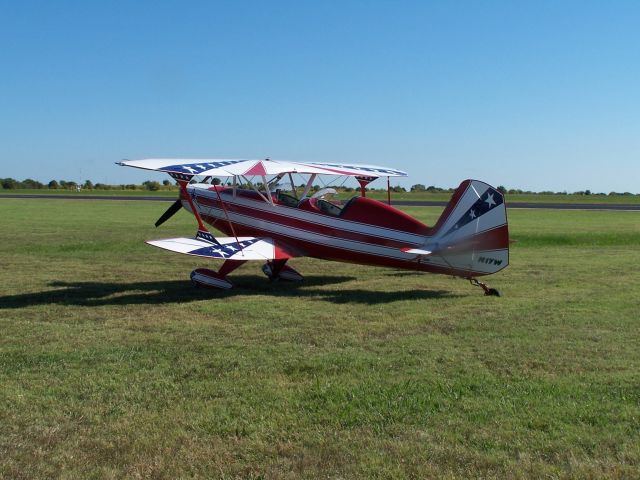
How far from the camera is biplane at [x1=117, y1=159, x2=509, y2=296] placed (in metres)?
10.0

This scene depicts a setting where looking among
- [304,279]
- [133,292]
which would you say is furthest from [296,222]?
[133,292]

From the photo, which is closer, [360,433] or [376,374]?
[360,433]

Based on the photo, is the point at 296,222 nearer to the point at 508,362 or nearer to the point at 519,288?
the point at 519,288

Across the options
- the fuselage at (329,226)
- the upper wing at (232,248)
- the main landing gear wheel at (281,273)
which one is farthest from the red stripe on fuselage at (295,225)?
the main landing gear wheel at (281,273)

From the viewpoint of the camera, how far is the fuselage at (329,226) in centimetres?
1075

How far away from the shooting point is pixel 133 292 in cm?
1067

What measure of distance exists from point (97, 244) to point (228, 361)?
1303cm

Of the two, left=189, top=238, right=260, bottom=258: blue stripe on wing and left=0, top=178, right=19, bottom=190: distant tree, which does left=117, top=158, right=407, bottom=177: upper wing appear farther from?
left=0, top=178, right=19, bottom=190: distant tree

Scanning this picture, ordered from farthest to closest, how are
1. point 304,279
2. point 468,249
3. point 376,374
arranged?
point 304,279
point 468,249
point 376,374

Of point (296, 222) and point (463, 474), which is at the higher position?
point (296, 222)

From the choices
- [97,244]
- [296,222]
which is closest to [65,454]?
[296,222]

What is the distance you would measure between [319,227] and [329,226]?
0.65 feet

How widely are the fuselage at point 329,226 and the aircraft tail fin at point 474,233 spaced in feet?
0.56

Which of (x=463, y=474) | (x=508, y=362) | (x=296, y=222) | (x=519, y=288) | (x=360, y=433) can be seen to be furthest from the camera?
(x=296, y=222)
